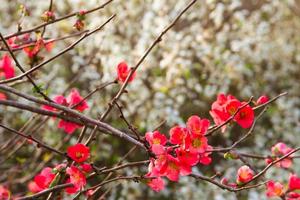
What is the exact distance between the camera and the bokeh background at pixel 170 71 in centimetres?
496

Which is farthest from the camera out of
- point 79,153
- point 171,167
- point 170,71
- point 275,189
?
point 170,71

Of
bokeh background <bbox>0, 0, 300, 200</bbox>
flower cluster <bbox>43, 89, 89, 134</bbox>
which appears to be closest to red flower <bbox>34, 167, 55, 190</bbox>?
flower cluster <bbox>43, 89, 89, 134</bbox>

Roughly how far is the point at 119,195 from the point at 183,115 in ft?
3.69

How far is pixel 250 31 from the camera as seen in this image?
5461 mm

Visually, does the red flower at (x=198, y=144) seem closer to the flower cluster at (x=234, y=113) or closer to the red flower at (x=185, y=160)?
the red flower at (x=185, y=160)

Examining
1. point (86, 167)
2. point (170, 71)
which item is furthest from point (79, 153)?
point (170, 71)

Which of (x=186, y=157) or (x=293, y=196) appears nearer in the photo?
(x=186, y=157)

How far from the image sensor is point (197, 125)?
4.80 ft

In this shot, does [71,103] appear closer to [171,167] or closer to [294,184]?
[171,167]

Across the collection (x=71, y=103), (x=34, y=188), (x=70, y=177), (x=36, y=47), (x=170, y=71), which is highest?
(x=170, y=71)

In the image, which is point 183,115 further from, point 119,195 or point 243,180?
point 243,180

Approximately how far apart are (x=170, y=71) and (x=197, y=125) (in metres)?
3.54

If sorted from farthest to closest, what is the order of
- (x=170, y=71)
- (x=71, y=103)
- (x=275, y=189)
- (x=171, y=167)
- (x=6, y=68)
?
(x=170, y=71)
(x=6, y=68)
(x=71, y=103)
(x=275, y=189)
(x=171, y=167)

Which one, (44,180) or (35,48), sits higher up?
(35,48)
